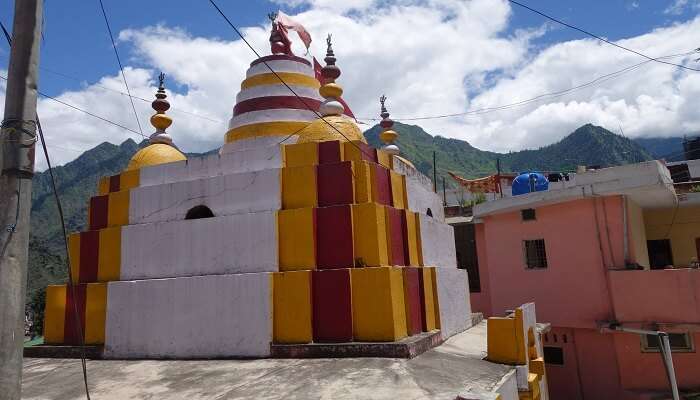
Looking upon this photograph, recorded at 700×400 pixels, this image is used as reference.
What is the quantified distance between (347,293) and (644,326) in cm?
935

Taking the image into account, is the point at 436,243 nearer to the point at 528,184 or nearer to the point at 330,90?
the point at 330,90

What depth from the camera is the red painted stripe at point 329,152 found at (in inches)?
375

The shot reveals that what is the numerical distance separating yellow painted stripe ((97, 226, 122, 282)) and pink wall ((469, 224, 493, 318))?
39.0 ft

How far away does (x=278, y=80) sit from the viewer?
12.6 meters

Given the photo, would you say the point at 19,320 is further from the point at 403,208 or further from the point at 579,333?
the point at 579,333

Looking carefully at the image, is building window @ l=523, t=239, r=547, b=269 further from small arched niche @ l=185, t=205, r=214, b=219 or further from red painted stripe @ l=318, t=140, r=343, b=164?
small arched niche @ l=185, t=205, r=214, b=219

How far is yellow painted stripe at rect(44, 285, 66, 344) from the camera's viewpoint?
1046 centimetres

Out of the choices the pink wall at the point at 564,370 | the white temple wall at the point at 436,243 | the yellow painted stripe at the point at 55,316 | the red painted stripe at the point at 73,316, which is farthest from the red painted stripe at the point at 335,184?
the pink wall at the point at 564,370

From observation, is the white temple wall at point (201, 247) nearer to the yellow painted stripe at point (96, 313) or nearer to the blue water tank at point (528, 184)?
the yellow painted stripe at point (96, 313)

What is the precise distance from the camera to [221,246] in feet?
31.0

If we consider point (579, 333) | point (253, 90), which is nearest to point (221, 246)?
point (253, 90)

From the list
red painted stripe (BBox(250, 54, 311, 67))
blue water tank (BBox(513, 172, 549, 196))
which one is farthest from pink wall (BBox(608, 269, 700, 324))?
red painted stripe (BBox(250, 54, 311, 67))

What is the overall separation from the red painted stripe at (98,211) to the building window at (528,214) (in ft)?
39.5

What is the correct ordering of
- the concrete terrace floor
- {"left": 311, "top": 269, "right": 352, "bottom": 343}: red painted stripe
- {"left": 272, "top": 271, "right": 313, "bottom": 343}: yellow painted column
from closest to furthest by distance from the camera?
the concrete terrace floor
{"left": 311, "top": 269, "right": 352, "bottom": 343}: red painted stripe
{"left": 272, "top": 271, "right": 313, "bottom": 343}: yellow painted column
